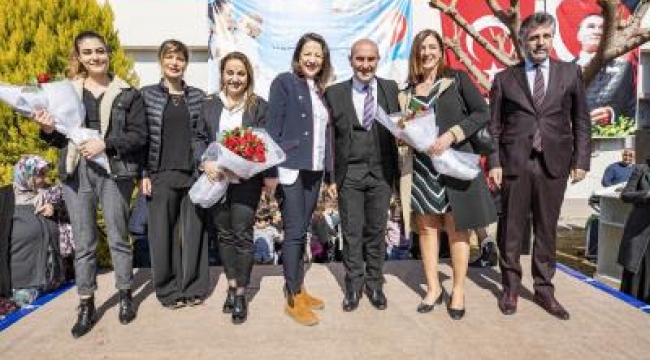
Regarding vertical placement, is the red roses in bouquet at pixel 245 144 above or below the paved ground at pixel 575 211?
above

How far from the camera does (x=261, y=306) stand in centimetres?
405

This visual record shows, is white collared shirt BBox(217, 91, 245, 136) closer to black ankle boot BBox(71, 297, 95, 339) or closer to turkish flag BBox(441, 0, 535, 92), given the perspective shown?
black ankle boot BBox(71, 297, 95, 339)

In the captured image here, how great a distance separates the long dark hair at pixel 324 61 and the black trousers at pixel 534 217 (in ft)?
4.74

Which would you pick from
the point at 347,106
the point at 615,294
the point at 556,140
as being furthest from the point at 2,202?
the point at 615,294

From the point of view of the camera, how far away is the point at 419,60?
11.9 ft

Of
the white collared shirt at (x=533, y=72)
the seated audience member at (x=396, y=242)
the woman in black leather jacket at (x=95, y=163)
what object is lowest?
the seated audience member at (x=396, y=242)

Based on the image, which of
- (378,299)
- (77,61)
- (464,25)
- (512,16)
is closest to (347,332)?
(378,299)

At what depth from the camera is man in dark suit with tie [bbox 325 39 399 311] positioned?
12.2ft

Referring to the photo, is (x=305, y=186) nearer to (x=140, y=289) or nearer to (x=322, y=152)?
(x=322, y=152)

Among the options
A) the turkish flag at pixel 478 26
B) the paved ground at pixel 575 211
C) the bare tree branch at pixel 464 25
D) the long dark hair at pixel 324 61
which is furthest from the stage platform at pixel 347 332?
the paved ground at pixel 575 211

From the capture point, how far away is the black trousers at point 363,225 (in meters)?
3.81

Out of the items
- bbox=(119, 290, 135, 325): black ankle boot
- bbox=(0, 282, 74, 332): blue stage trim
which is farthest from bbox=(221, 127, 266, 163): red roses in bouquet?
bbox=(0, 282, 74, 332): blue stage trim

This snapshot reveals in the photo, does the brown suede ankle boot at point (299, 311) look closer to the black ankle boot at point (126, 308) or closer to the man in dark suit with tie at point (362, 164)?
the man in dark suit with tie at point (362, 164)

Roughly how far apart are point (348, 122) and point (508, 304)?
5.62 feet
